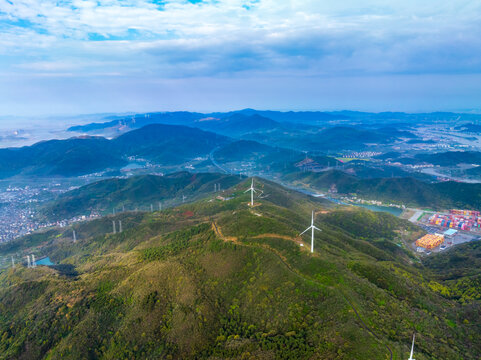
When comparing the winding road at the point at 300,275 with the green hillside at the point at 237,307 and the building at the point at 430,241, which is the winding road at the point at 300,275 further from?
the building at the point at 430,241

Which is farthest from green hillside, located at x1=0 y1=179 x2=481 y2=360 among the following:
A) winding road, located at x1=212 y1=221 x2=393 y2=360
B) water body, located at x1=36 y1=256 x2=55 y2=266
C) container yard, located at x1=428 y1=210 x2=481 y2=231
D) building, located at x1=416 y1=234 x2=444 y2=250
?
container yard, located at x1=428 y1=210 x2=481 y2=231

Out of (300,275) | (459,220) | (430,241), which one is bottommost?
(459,220)

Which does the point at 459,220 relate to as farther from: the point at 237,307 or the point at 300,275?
the point at 237,307

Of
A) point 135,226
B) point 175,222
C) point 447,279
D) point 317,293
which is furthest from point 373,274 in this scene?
point 135,226

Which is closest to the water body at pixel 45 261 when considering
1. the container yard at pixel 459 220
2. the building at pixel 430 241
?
the building at pixel 430 241

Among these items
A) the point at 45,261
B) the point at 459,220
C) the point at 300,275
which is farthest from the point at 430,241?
the point at 45,261

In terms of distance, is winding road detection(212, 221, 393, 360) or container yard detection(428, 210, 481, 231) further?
container yard detection(428, 210, 481, 231)

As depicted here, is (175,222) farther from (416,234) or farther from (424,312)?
(416,234)

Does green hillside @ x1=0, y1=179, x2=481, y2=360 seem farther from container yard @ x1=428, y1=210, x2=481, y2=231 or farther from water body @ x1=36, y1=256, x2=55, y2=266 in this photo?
container yard @ x1=428, y1=210, x2=481, y2=231
